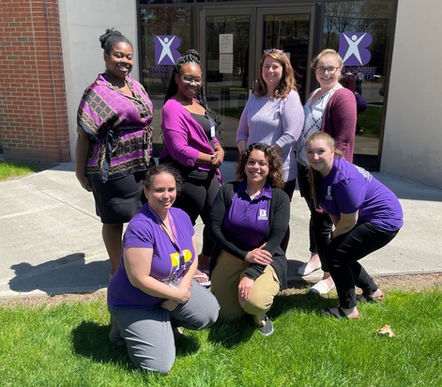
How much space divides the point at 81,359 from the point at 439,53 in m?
5.73

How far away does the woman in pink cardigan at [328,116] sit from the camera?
128 inches

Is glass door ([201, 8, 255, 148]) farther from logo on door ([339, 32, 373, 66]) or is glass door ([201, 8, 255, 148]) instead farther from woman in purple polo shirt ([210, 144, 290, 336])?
woman in purple polo shirt ([210, 144, 290, 336])

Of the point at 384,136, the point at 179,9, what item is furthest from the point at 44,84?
the point at 384,136

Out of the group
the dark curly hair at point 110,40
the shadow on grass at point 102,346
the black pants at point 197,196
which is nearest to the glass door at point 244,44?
the black pants at point 197,196

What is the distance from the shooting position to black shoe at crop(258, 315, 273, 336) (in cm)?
297

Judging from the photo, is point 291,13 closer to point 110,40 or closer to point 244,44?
point 244,44

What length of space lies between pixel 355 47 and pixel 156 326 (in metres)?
5.49

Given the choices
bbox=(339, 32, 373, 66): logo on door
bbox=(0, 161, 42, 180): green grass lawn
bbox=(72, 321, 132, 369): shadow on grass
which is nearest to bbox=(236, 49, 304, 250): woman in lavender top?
bbox=(72, 321, 132, 369): shadow on grass

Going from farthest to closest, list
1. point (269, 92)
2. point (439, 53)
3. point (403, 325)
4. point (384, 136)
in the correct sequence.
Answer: point (384, 136) < point (439, 53) < point (269, 92) < point (403, 325)

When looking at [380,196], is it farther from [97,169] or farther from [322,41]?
[322,41]

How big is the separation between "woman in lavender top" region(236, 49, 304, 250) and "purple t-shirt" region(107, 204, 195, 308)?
1.08 m

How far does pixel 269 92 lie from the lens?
11.4 feet

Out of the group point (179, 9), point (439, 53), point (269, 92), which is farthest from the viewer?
point (179, 9)

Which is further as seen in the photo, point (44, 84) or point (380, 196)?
point (44, 84)
